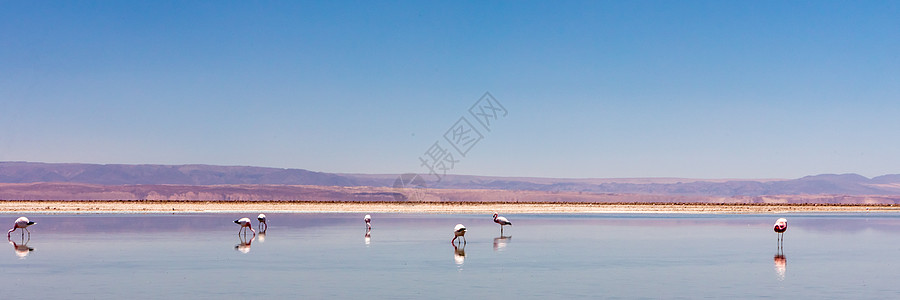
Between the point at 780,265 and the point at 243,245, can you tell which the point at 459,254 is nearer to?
the point at 243,245

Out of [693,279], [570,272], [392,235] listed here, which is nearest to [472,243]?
[392,235]

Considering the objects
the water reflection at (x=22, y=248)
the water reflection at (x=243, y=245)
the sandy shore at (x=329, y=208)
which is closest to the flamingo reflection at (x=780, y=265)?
the water reflection at (x=243, y=245)

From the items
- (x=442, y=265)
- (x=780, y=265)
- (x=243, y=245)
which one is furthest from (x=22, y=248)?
(x=780, y=265)

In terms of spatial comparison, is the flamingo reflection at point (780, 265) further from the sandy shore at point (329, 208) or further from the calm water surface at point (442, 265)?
the sandy shore at point (329, 208)

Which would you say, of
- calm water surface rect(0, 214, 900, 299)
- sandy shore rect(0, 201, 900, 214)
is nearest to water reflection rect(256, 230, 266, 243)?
calm water surface rect(0, 214, 900, 299)

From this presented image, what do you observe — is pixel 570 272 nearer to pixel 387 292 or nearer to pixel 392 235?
pixel 387 292

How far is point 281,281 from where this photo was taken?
60.3ft

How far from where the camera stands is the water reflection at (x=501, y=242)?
1095 inches

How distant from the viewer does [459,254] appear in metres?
25.1

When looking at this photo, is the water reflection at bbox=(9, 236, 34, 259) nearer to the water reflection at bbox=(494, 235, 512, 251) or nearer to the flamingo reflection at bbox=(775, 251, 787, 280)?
the water reflection at bbox=(494, 235, 512, 251)

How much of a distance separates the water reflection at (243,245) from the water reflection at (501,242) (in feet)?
24.5

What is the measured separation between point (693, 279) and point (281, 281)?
863cm

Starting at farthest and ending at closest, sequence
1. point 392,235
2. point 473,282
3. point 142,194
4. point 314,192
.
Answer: point 314,192 < point 142,194 < point 392,235 < point 473,282

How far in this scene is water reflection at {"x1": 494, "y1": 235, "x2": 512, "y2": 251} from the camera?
2781cm
